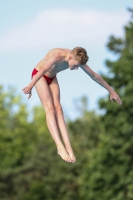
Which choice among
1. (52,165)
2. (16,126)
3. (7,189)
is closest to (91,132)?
(52,165)

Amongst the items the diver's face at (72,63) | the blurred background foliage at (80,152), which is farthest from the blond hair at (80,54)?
the blurred background foliage at (80,152)

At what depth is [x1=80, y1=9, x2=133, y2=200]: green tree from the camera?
41.8 meters

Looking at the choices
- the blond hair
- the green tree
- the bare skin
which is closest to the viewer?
the blond hair

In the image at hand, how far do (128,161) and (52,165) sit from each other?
15810mm

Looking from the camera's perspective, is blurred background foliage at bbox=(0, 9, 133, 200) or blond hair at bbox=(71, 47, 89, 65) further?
blurred background foliage at bbox=(0, 9, 133, 200)

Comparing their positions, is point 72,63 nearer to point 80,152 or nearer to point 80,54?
point 80,54

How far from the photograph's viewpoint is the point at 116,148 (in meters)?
42.3

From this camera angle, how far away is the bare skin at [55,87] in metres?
12.0

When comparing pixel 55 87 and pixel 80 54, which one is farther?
pixel 55 87

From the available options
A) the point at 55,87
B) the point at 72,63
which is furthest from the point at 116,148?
the point at 72,63

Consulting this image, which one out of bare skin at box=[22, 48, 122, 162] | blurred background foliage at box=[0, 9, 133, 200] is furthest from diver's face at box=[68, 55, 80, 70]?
blurred background foliage at box=[0, 9, 133, 200]

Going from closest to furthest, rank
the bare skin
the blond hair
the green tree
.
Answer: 1. the blond hair
2. the bare skin
3. the green tree

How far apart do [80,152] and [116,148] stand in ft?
48.3

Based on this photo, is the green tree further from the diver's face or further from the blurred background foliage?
the diver's face
